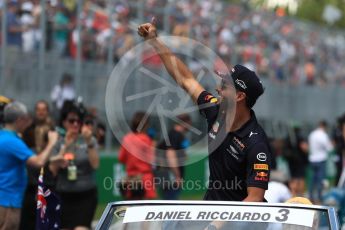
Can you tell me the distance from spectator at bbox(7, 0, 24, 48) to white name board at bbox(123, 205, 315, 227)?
1064 centimetres

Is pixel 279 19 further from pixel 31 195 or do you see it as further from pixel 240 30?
pixel 31 195

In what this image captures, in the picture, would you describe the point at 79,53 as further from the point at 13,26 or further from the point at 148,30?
the point at 148,30

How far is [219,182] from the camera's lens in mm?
7160

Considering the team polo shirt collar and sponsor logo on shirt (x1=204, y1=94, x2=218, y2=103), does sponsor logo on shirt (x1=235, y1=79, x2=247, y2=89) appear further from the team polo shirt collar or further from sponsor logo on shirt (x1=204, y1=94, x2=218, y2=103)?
sponsor logo on shirt (x1=204, y1=94, x2=218, y2=103)

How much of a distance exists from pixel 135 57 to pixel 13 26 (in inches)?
313

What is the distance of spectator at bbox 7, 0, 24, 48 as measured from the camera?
1634cm

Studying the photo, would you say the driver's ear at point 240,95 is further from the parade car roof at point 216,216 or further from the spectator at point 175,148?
the spectator at point 175,148

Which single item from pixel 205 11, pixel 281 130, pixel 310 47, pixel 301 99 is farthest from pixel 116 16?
Answer: pixel 310 47

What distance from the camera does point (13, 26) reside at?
16438 millimetres

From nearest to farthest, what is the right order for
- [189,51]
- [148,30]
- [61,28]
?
[148,30], [189,51], [61,28]

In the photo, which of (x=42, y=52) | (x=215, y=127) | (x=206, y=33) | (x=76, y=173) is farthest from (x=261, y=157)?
(x=206, y=33)

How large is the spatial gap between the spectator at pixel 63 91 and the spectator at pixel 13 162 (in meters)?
7.67

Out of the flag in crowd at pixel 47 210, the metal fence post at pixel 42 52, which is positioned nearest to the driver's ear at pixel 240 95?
the flag in crowd at pixel 47 210

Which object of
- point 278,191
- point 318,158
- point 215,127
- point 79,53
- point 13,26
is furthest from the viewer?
point 318,158
